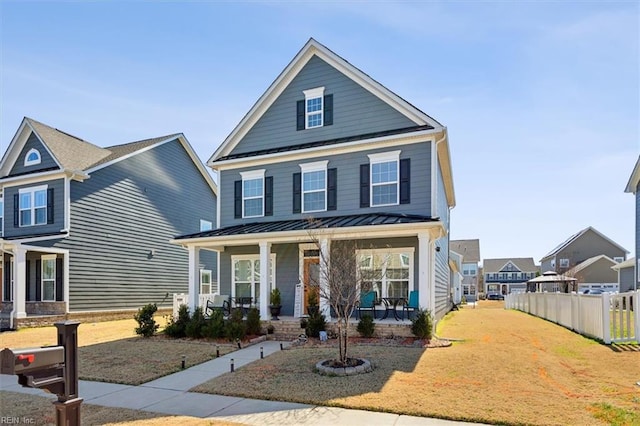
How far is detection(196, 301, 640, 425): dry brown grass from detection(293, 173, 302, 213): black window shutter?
6217mm

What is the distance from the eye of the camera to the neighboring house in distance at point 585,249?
168ft

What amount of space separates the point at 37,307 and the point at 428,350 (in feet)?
56.1

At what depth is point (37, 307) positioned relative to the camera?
18672 millimetres

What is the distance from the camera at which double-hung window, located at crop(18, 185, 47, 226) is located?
63.2ft

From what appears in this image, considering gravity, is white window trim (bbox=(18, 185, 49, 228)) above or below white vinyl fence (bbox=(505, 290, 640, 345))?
above

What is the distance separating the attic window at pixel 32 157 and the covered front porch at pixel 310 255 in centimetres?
945

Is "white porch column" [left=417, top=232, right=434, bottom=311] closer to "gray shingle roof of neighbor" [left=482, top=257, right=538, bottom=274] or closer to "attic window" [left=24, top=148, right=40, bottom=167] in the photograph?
"attic window" [left=24, top=148, right=40, bottom=167]

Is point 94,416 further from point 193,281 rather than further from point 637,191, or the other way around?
point 637,191

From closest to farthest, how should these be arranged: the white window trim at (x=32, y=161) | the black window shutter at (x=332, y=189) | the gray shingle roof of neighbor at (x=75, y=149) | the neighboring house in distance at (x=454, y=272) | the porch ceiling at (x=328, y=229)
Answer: the porch ceiling at (x=328, y=229)
the black window shutter at (x=332, y=189)
the gray shingle roof of neighbor at (x=75, y=149)
the white window trim at (x=32, y=161)
the neighboring house in distance at (x=454, y=272)

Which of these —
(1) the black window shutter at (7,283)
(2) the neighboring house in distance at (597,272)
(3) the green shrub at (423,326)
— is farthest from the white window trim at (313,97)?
(2) the neighboring house in distance at (597,272)

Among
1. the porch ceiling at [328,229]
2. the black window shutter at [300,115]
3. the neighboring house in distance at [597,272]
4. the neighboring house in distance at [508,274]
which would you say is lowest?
the neighboring house in distance at [508,274]

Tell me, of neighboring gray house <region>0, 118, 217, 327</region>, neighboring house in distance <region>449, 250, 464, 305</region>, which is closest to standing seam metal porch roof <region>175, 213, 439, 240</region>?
neighboring gray house <region>0, 118, 217, 327</region>

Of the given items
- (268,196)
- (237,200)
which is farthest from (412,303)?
(237,200)

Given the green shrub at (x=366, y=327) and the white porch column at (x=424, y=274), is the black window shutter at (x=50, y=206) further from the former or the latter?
the white porch column at (x=424, y=274)
